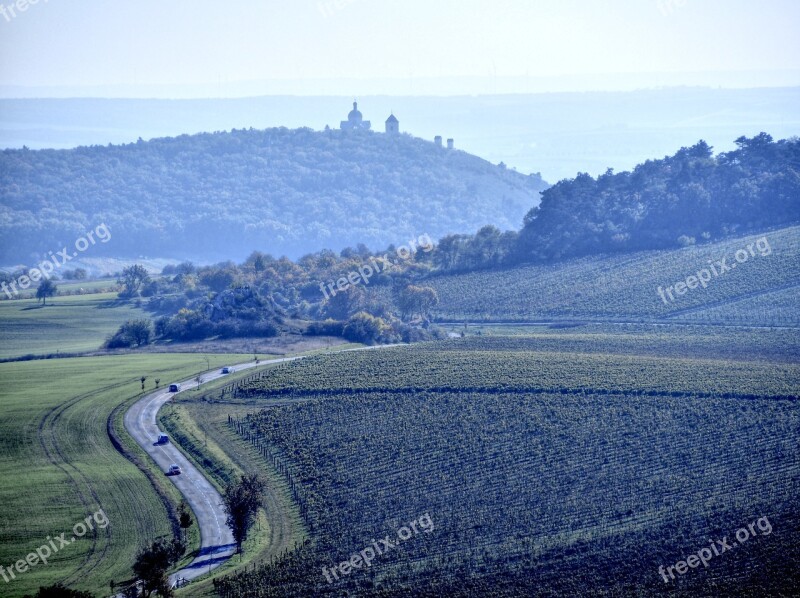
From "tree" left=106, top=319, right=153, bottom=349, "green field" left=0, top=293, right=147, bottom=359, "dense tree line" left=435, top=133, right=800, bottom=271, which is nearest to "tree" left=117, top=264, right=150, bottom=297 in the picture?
"green field" left=0, top=293, right=147, bottom=359

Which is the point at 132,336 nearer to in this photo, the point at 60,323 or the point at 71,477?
the point at 60,323

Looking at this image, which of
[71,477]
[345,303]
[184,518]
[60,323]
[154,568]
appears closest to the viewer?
[154,568]

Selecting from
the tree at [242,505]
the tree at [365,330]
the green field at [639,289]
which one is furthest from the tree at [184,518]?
the green field at [639,289]

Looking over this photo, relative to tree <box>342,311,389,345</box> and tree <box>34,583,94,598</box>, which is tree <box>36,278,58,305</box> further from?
tree <box>34,583,94,598</box>

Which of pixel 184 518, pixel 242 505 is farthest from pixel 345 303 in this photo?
pixel 242 505

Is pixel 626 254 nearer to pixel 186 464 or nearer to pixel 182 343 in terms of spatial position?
pixel 182 343

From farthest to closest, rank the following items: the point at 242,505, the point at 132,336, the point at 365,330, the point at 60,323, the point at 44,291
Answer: the point at 44,291 → the point at 60,323 → the point at 132,336 → the point at 365,330 → the point at 242,505
